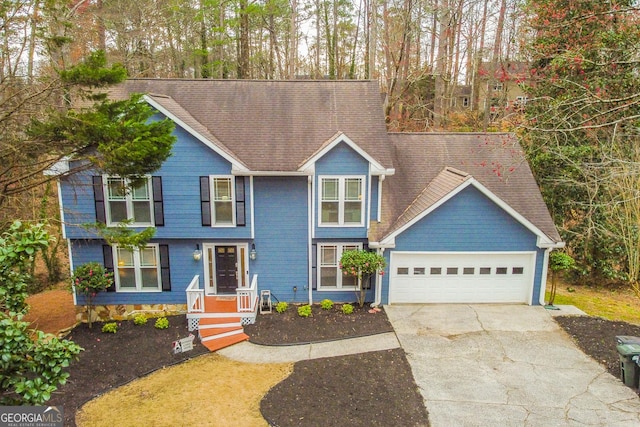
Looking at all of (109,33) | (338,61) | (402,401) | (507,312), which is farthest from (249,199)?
(338,61)

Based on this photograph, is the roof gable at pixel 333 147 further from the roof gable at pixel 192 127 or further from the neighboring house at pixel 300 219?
the roof gable at pixel 192 127

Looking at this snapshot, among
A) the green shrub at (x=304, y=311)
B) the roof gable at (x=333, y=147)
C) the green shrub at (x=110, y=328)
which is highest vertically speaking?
the roof gable at (x=333, y=147)

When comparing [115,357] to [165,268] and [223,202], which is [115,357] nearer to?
[165,268]

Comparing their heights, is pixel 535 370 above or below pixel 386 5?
below

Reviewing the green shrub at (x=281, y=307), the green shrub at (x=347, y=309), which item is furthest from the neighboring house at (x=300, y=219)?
the green shrub at (x=347, y=309)

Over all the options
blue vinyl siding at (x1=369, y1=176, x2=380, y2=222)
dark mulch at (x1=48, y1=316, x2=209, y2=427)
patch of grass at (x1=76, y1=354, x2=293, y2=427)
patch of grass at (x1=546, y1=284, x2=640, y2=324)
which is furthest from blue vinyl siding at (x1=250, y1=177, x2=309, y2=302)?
patch of grass at (x1=546, y1=284, x2=640, y2=324)

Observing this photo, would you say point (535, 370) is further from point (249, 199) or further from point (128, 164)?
point (128, 164)

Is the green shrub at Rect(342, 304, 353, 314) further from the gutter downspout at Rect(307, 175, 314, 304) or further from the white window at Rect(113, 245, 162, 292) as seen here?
the white window at Rect(113, 245, 162, 292)
